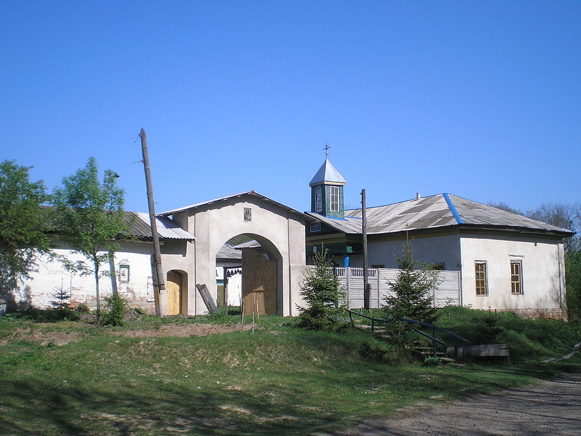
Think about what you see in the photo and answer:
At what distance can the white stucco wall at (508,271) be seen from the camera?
26.3 meters

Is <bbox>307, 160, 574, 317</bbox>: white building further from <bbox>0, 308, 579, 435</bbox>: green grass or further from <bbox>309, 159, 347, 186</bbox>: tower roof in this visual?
<bbox>0, 308, 579, 435</bbox>: green grass

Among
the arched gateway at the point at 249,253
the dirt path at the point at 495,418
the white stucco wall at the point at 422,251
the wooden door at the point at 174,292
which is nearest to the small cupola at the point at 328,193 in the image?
the white stucco wall at the point at 422,251

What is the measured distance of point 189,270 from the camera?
2284cm

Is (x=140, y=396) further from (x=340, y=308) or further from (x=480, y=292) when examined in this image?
(x=480, y=292)

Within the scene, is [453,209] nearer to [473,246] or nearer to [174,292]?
[473,246]

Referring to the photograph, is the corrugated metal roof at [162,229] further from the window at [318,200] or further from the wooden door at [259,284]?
the window at [318,200]

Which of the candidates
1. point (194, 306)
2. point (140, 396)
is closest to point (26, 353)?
point (140, 396)

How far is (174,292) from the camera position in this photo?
23281 millimetres

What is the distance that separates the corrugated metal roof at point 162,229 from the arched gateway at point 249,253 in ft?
1.03

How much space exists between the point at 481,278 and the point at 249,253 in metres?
11.0

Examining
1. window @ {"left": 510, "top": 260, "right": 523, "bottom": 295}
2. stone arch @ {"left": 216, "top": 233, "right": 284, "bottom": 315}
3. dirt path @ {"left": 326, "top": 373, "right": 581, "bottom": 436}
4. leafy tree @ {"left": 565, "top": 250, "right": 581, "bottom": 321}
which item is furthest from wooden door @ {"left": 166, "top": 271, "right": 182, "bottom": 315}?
leafy tree @ {"left": 565, "top": 250, "right": 581, "bottom": 321}

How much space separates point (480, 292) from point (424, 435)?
2041 centimetres

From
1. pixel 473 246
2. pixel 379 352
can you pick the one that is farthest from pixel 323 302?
pixel 473 246

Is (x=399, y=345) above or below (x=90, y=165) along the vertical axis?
below
